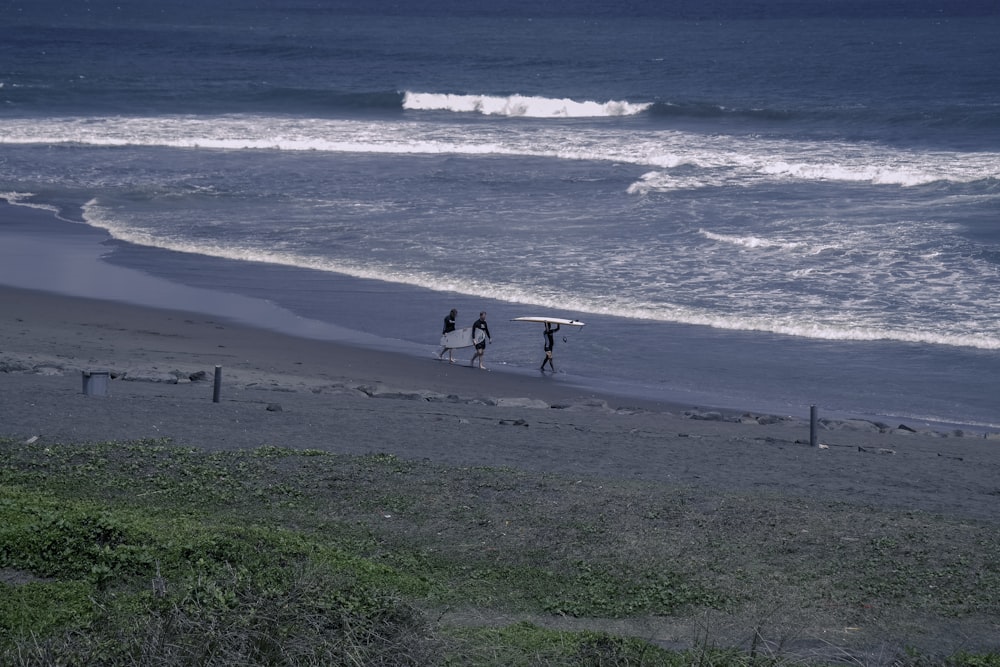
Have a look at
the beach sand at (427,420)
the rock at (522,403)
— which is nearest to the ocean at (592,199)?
the beach sand at (427,420)

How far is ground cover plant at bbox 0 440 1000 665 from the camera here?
732 centimetres

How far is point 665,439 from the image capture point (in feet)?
48.5

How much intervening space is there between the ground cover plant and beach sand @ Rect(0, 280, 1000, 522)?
39.8 inches

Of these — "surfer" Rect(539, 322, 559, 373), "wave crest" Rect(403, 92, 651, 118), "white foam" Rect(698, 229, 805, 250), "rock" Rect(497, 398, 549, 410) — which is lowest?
"rock" Rect(497, 398, 549, 410)

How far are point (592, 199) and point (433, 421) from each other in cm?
1949

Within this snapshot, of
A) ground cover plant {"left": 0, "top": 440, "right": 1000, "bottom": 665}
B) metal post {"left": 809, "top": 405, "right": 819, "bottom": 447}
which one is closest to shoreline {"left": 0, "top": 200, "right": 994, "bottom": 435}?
metal post {"left": 809, "top": 405, "right": 819, "bottom": 447}

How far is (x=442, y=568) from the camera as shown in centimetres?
980

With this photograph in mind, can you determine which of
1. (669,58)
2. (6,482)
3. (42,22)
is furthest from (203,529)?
(42,22)

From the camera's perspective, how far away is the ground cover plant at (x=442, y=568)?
7.32 meters

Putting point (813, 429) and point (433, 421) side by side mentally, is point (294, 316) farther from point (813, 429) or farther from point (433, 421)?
point (813, 429)

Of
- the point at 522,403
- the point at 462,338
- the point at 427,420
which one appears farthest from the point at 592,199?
the point at 427,420

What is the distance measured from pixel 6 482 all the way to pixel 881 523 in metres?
7.91

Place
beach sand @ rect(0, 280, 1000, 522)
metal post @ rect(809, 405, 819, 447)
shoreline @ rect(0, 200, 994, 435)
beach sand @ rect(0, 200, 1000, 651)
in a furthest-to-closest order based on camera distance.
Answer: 1. shoreline @ rect(0, 200, 994, 435)
2. metal post @ rect(809, 405, 819, 447)
3. beach sand @ rect(0, 280, 1000, 522)
4. beach sand @ rect(0, 200, 1000, 651)

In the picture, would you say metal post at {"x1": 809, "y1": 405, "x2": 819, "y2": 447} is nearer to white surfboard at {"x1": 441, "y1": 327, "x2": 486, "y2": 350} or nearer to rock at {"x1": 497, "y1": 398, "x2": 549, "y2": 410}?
rock at {"x1": 497, "y1": 398, "x2": 549, "y2": 410}
